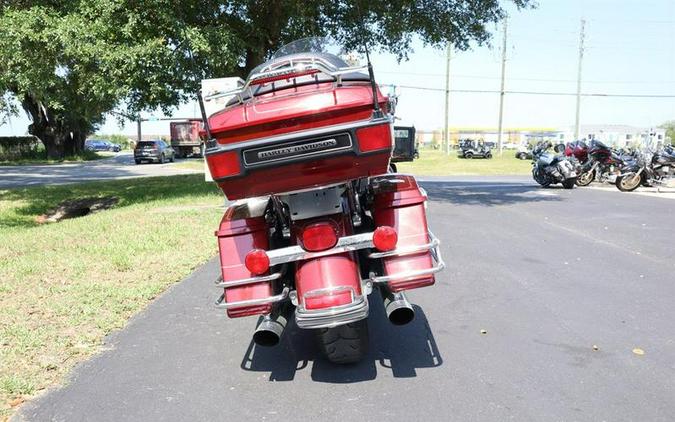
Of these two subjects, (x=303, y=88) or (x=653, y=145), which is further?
(x=653, y=145)

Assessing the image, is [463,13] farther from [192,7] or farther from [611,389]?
[611,389]

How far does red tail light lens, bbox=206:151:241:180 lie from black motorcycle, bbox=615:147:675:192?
51.3 feet

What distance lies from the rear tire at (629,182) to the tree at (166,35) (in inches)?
219

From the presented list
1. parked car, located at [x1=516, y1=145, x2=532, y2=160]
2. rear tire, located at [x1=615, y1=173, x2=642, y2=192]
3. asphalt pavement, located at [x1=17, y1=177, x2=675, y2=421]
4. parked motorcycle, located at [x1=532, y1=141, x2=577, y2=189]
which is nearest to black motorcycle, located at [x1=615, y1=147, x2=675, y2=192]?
rear tire, located at [x1=615, y1=173, x2=642, y2=192]

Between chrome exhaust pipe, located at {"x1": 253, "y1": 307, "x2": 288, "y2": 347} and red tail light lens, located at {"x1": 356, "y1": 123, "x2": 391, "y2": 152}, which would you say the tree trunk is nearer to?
chrome exhaust pipe, located at {"x1": 253, "y1": 307, "x2": 288, "y2": 347}

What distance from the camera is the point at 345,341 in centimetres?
392

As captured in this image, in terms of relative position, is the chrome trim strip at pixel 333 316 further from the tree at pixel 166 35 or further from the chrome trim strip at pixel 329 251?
the tree at pixel 166 35

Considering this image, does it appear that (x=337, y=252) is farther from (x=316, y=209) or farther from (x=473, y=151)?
(x=473, y=151)

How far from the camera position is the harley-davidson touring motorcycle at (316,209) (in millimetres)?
3584

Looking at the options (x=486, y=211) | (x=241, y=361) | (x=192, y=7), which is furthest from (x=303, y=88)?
(x=192, y=7)

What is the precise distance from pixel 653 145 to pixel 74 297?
57.0 ft

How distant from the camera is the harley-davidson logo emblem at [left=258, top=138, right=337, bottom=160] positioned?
141 inches

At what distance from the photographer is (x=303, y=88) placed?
4.09 m

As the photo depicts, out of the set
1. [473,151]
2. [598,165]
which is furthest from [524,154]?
[598,165]
